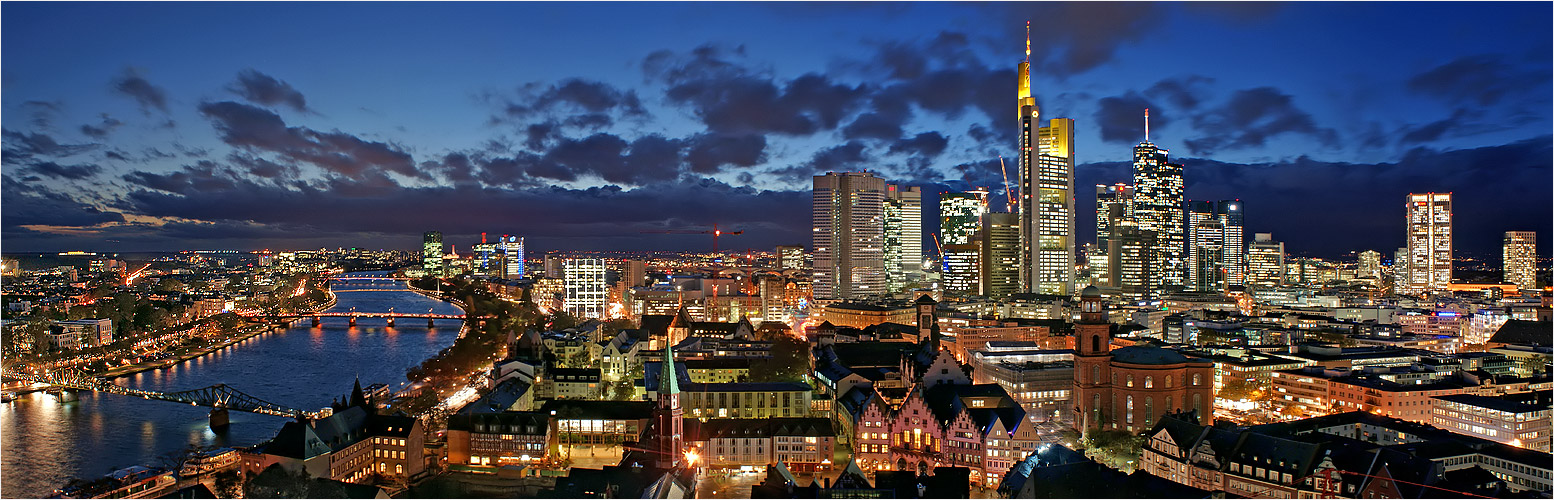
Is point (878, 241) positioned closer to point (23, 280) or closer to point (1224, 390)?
point (1224, 390)

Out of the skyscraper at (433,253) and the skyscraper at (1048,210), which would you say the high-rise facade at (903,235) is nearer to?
the skyscraper at (1048,210)

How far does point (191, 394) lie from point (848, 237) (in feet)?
101

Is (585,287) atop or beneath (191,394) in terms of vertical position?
atop

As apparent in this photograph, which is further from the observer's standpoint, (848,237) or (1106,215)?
(1106,215)

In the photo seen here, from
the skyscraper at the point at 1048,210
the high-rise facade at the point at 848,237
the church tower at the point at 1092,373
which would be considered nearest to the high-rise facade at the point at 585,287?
the high-rise facade at the point at 848,237

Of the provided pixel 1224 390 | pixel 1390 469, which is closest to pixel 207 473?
pixel 1390 469

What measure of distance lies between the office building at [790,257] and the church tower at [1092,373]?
167 feet

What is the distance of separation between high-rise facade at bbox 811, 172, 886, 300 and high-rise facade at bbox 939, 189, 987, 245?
993 cm

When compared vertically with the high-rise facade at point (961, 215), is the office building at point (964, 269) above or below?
below

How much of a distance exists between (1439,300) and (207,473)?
44.2 metres

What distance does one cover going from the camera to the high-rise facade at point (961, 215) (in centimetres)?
5462

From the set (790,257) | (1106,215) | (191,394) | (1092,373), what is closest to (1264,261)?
(1106,215)

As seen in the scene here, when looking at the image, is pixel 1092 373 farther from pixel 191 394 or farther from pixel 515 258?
pixel 515 258

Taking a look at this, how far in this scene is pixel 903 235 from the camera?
54.1m
